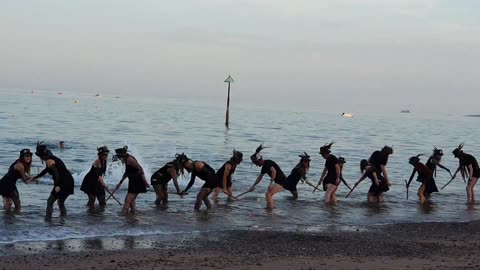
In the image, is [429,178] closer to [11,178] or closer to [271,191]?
[271,191]

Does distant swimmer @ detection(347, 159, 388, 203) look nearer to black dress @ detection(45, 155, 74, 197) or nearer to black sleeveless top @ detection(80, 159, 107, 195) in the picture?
black sleeveless top @ detection(80, 159, 107, 195)

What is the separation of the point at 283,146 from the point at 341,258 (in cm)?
3323

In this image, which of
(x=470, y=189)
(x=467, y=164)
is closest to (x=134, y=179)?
(x=467, y=164)

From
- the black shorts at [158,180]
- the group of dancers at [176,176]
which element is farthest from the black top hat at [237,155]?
the black shorts at [158,180]

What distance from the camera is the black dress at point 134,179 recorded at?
14.3 metres

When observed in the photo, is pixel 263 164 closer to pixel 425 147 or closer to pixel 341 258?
pixel 341 258

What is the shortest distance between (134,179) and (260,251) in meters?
4.24

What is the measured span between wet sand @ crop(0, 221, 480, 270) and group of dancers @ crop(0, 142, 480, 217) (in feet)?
7.35

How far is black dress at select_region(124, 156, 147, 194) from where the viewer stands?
1427cm

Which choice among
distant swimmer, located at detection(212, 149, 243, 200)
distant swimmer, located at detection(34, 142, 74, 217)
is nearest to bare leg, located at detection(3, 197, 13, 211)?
distant swimmer, located at detection(34, 142, 74, 217)

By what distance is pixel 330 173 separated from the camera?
57.3 feet

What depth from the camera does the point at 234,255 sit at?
426 inches

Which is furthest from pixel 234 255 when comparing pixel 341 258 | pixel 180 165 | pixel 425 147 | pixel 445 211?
pixel 425 147

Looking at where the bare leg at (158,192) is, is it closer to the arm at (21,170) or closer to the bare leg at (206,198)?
the bare leg at (206,198)
